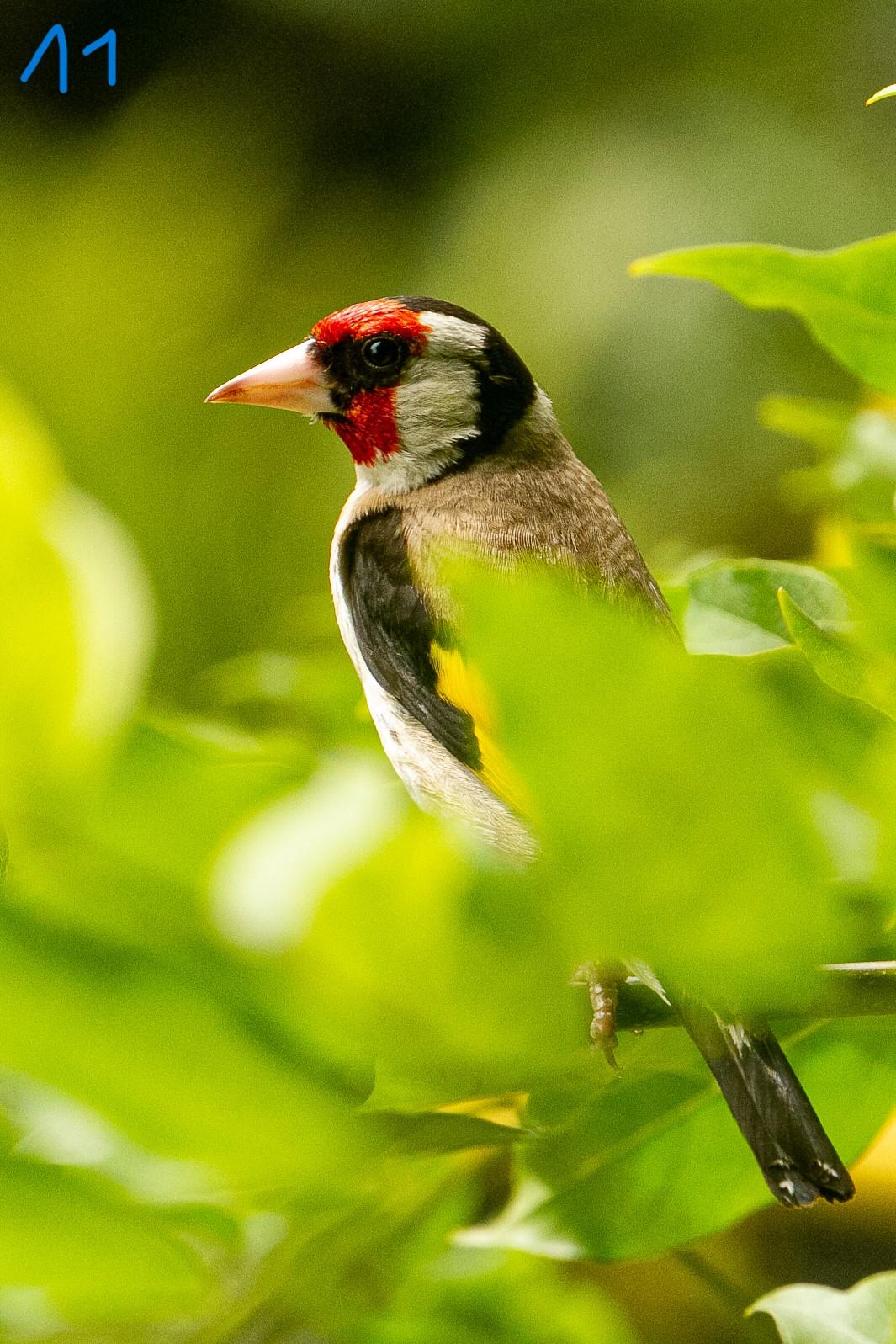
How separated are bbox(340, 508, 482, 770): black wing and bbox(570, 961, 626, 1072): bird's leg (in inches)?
14.1

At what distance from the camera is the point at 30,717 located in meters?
0.20

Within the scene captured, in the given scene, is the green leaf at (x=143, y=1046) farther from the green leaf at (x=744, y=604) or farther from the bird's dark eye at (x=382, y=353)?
the bird's dark eye at (x=382, y=353)

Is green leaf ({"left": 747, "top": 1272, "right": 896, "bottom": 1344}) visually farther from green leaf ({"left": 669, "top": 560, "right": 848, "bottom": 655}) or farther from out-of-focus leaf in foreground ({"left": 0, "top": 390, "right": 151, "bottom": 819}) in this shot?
out-of-focus leaf in foreground ({"left": 0, "top": 390, "right": 151, "bottom": 819})

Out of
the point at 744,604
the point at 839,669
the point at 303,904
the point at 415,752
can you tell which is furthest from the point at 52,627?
the point at 415,752

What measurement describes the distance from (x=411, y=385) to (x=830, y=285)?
484 mm

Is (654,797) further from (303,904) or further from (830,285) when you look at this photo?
(830,285)

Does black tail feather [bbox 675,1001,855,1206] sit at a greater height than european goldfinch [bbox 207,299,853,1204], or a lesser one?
A: lesser

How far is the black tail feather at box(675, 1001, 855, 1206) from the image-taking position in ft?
1.34

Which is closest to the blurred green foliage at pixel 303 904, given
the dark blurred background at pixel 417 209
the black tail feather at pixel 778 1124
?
the black tail feather at pixel 778 1124

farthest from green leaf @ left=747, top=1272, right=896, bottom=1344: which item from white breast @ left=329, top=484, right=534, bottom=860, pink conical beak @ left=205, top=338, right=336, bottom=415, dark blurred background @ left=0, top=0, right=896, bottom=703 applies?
dark blurred background @ left=0, top=0, right=896, bottom=703

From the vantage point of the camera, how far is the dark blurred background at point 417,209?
87.0 inches

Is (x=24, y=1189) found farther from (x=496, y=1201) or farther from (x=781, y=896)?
(x=496, y=1201)

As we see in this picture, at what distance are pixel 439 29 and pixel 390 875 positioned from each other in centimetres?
269

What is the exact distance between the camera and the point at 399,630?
2.55ft
